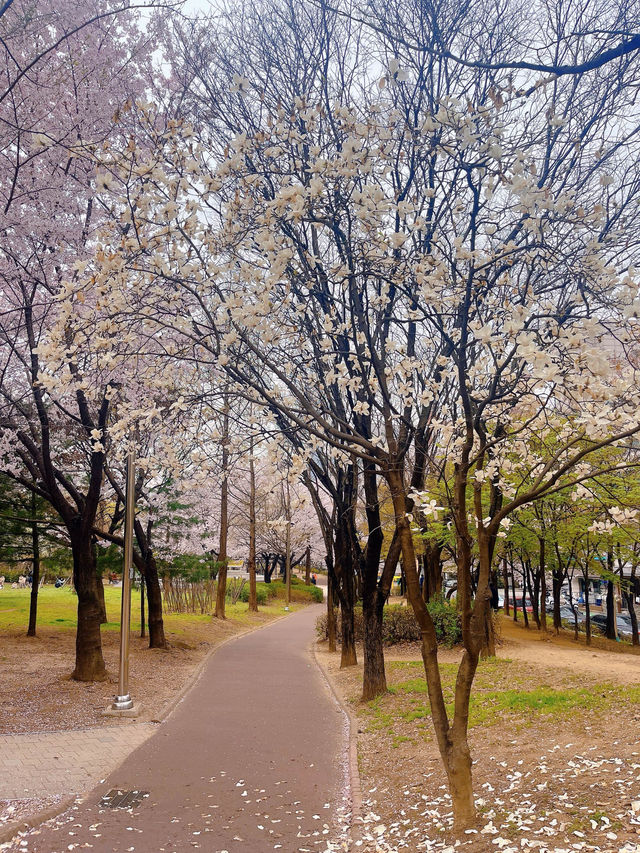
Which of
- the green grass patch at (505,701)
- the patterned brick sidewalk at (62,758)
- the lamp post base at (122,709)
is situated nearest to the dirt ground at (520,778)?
the green grass patch at (505,701)

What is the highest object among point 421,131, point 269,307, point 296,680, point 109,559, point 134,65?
point 134,65

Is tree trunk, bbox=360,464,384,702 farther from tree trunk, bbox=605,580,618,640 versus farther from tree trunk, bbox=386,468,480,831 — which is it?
tree trunk, bbox=605,580,618,640

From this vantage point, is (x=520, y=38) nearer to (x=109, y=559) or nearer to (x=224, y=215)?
(x=224, y=215)

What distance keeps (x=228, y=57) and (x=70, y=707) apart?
353 inches

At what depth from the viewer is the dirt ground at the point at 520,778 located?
4281 millimetres

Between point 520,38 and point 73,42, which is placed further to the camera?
point 73,42

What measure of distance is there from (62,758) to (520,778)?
4692mm

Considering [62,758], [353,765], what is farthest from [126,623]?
[353,765]

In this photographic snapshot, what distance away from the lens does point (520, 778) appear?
5.55 meters

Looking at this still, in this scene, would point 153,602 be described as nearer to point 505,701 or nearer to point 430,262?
point 505,701

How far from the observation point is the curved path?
4977 mm

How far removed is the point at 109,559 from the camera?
1641cm

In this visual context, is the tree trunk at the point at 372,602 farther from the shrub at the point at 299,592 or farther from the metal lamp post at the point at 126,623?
the shrub at the point at 299,592

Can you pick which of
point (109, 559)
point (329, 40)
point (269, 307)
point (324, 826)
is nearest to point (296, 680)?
point (109, 559)
